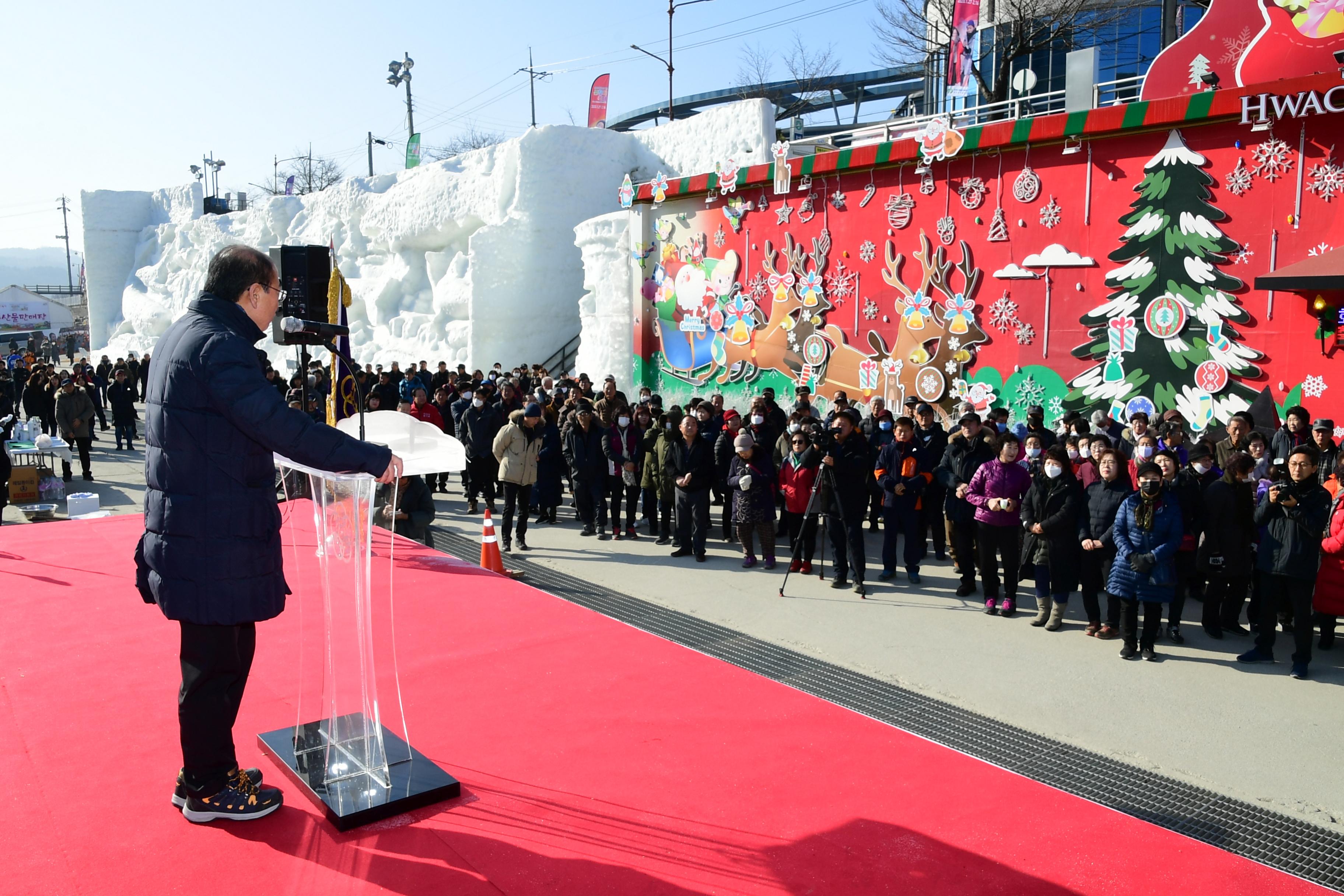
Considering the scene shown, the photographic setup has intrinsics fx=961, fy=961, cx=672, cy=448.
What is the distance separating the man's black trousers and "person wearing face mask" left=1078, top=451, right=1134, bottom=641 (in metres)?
5.82

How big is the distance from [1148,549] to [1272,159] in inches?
241

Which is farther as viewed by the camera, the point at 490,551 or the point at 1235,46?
the point at 1235,46

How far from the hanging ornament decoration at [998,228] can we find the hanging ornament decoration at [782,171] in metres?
4.05

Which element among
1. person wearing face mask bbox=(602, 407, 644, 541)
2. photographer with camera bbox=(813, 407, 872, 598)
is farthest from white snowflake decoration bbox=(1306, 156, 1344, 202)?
person wearing face mask bbox=(602, 407, 644, 541)

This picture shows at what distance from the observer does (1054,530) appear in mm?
7305

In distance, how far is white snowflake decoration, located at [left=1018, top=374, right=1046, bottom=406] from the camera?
40.8 feet

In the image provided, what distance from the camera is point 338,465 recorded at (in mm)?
3121

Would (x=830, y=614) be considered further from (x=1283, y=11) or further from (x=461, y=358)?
(x=461, y=358)

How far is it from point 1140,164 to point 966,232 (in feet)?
8.00

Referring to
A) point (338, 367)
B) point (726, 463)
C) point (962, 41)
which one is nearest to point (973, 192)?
point (962, 41)

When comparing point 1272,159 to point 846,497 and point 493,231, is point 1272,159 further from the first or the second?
point 493,231

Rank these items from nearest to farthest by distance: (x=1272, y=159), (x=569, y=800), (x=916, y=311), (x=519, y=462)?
(x=569, y=800), (x=519, y=462), (x=1272, y=159), (x=916, y=311)

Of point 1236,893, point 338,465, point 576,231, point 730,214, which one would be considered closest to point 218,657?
point 338,465

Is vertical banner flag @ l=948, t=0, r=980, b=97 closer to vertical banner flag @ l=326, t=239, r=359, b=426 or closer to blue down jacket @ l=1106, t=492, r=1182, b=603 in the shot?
vertical banner flag @ l=326, t=239, r=359, b=426
